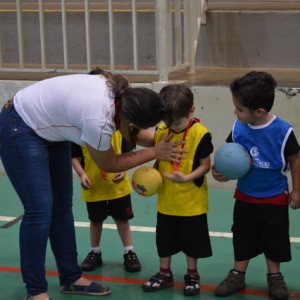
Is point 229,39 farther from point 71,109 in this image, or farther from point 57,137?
point 71,109

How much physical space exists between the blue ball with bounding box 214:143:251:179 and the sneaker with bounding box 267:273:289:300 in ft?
2.23

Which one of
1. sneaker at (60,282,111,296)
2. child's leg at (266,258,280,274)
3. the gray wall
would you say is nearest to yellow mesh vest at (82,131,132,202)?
sneaker at (60,282,111,296)

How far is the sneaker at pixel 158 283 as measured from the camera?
4129mm

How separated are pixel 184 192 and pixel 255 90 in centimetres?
72

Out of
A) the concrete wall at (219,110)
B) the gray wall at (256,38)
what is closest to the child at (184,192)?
the concrete wall at (219,110)

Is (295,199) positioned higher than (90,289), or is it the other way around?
(295,199)

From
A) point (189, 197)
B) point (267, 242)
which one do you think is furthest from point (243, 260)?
point (189, 197)

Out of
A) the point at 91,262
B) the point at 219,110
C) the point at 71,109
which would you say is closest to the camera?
the point at 71,109

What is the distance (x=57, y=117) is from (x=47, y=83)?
0.73 ft

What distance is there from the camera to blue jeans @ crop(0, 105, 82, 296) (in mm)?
3621

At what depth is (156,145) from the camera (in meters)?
3.72

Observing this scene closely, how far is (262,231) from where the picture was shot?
394 centimetres

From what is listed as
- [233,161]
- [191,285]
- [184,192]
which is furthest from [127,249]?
[233,161]

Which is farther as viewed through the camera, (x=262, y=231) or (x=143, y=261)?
(x=143, y=261)
